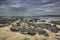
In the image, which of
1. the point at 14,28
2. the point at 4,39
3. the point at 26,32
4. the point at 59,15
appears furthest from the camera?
the point at 59,15

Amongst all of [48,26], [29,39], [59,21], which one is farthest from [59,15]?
[29,39]

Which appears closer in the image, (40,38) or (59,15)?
(40,38)

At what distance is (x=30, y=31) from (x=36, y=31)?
305 mm

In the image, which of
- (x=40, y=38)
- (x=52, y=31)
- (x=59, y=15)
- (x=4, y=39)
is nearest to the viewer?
(x=4, y=39)

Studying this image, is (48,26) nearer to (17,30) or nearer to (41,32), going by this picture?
(41,32)

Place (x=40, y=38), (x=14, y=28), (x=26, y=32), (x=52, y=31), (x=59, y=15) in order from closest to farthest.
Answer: (x=40, y=38)
(x=26, y=32)
(x=14, y=28)
(x=52, y=31)
(x=59, y=15)

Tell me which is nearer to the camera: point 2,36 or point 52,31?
point 2,36

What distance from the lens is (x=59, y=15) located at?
22.4 feet

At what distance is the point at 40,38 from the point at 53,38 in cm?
55

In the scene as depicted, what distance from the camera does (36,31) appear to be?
197 inches

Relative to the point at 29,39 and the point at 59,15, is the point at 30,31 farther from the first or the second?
the point at 59,15

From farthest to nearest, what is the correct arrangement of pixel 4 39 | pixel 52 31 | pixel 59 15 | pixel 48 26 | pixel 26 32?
pixel 59 15
pixel 48 26
pixel 52 31
pixel 26 32
pixel 4 39

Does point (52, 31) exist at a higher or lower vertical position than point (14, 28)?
lower

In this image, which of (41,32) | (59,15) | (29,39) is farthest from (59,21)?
(29,39)
